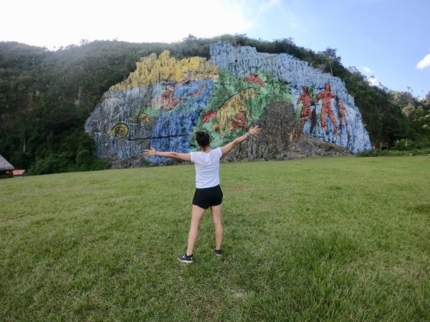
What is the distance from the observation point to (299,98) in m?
32.2

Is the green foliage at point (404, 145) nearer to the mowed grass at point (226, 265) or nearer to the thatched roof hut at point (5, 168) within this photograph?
the mowed grass at point (226, 265)

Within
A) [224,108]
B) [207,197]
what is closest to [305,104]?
[224,108]

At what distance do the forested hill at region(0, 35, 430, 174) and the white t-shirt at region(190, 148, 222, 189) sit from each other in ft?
87.6

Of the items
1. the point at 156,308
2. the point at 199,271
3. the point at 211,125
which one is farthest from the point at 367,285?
the point at 211,125

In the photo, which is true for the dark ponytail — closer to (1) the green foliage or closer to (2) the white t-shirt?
(2) the white t-shirt

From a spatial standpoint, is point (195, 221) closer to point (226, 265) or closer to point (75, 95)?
point (226, 265)

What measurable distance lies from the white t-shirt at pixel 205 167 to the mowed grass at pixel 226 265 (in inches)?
42.7

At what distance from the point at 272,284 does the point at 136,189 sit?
7.22 m

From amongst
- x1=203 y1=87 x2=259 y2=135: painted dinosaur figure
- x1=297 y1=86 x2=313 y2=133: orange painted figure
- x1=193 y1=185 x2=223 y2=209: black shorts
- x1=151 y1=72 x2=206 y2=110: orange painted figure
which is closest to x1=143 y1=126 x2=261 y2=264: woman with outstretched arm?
x1=193 y1=185 x2=223 y2=209: black shorts

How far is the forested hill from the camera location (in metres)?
29.3

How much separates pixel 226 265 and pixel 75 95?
116 feet

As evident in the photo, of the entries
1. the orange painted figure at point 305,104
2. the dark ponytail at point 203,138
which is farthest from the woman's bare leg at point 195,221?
the orange painted figure at point 305,104

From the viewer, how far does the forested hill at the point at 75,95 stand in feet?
96.1

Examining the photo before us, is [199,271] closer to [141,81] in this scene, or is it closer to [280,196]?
[280,196]
